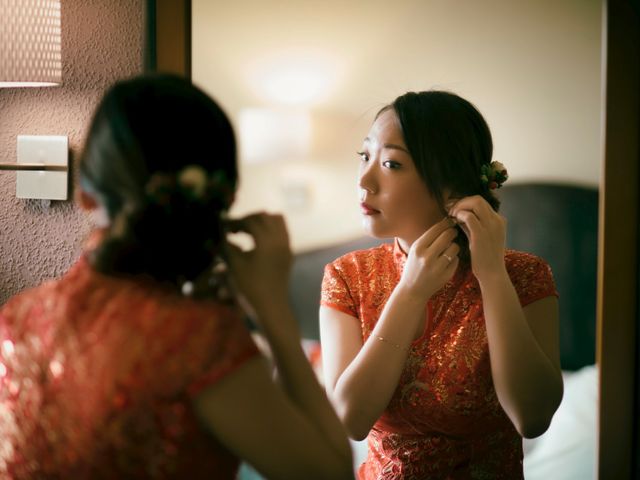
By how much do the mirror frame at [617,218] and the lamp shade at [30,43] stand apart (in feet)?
0.58

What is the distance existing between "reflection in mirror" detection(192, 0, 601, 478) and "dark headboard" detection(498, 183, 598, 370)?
0.01 meters

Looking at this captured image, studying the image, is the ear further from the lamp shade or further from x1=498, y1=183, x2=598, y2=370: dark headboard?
x1=498, y1=183, x2=598, y2=370: dark headboard

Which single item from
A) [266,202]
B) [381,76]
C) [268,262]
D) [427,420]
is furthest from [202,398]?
[381,76]

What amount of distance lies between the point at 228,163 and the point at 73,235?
773 mm

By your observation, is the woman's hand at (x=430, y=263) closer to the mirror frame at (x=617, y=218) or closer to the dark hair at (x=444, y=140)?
the dark hair at (x=444, y=140)

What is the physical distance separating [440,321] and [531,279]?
182mm

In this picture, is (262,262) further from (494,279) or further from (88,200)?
(494,279)

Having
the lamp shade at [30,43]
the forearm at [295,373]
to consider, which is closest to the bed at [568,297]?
the forearm at [295,373]

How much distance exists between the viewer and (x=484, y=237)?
1065 millimetres

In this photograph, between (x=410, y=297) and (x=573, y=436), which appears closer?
(x=410, y=297)

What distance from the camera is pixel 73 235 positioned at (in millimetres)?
1325

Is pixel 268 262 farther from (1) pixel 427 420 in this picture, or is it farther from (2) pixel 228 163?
(1) pixel 427 420

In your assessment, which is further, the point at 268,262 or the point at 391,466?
the point at 391,466

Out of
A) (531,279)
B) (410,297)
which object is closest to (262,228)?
(410,297)
